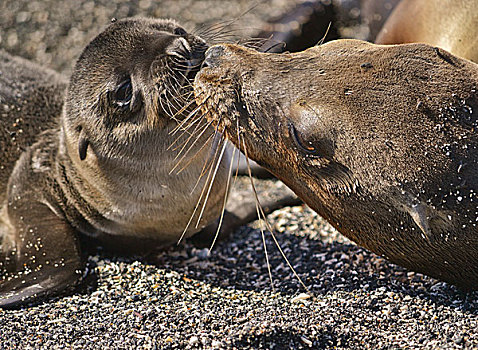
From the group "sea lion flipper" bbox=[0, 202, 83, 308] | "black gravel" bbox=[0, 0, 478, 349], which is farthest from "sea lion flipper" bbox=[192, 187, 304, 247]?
"sea lion flipper" bbox=[0, 202, 83, 308]

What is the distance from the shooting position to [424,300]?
3652 millimetres

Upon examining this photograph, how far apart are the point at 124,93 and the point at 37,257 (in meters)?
1.24

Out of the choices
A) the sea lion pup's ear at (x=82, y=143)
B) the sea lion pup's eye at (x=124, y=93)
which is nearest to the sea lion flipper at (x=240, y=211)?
the sea lion pup's ear at (x=82, y=143)

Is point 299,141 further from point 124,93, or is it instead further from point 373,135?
point 124,93

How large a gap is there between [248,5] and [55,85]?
11.3 feet

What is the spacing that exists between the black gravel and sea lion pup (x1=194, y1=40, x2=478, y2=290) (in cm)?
30

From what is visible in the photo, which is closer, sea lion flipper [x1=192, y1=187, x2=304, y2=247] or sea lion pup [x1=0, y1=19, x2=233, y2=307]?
sea lion pup [x1=0, y1=19, x2=233, y2=307]

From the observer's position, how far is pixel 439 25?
17.7 ft

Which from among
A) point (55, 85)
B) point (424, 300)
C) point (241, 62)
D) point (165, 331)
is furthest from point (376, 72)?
point (55, 85)

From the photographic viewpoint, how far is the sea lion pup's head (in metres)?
4.26

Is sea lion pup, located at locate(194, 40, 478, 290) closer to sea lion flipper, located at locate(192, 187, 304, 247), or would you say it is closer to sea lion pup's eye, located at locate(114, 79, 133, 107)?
sea lion pup's eye, located at locate(114, 79, 133, 107)

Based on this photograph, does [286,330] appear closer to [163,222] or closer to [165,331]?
[165,331]

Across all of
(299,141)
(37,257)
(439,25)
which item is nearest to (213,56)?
(299,141)

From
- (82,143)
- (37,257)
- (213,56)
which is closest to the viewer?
(213,56)
